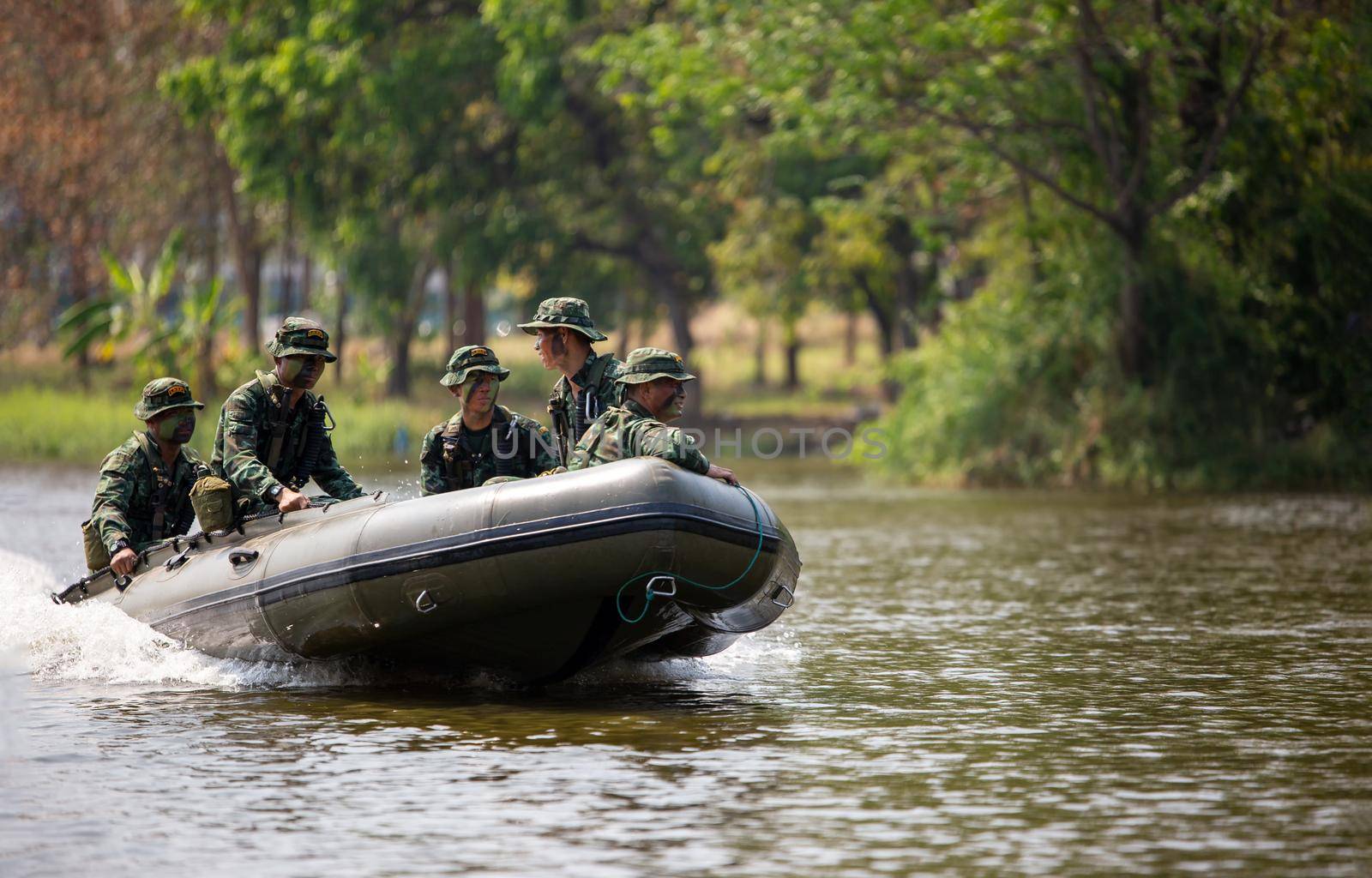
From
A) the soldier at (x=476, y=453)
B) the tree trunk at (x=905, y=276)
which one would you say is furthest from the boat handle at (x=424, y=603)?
the tree trunk at (x=905, y=276)

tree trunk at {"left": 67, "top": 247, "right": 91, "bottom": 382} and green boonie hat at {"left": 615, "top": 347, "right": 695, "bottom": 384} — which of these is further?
tree trunk at {"left": 67, "top": 247, "right": 91, "bottom": 382}

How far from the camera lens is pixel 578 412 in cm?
1059

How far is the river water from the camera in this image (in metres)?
6.70

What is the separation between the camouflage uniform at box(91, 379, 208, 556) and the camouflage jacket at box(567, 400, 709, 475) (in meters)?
2.37

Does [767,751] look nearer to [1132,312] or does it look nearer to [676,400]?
[676,400]

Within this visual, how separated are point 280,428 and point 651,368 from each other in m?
2.44

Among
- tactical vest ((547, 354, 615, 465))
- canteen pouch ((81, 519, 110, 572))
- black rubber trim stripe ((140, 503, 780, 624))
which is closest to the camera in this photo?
black rubber trim stripe ((140, 503, 780, 624))

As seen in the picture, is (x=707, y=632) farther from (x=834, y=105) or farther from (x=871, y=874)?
(x=834, y=105)

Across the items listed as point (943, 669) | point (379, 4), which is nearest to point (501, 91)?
point (379, 4)

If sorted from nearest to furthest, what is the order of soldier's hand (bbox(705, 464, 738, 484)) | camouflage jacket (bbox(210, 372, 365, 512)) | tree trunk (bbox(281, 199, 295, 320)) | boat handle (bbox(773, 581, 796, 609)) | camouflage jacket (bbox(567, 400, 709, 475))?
camouflage jacket (bbox(567, 400, 709, 475)) < soldier's hand (bbox(705, 464, 738, 484)) < boat handle (bbox(773, 581, 796, 609)) < camouflage jacket (bbox(210, 372, 365, 512)) < tree trunk (bbox(281, 199, 295, 320))

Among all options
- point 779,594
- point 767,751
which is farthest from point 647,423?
point 767,751

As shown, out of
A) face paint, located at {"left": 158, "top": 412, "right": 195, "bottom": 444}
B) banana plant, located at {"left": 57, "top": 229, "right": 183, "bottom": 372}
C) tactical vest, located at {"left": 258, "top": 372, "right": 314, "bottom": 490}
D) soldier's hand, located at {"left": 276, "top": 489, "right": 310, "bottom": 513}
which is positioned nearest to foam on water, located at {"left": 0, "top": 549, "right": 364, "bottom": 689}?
soldier's hand, located at {"left": 276, "top": 489, "right": 310, "bottom": 513}

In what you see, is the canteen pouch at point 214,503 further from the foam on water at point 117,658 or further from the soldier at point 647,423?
the soldier at point 647,423

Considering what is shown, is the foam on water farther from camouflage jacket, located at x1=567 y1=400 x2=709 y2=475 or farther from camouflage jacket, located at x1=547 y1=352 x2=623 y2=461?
camouflage jacket, located at x1=567 y1=400 x2=709 y2=475
